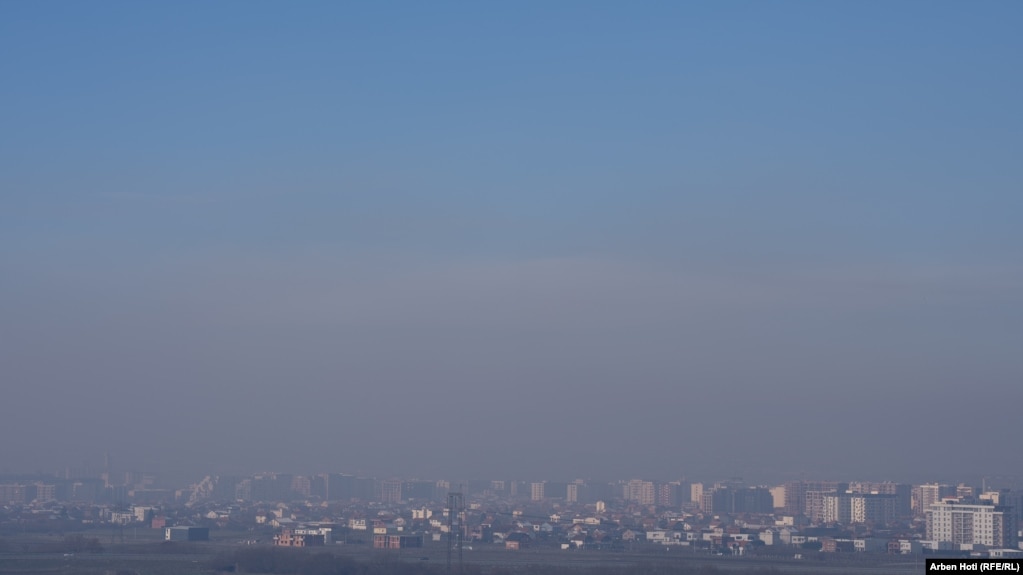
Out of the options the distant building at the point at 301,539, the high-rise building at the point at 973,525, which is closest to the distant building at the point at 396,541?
the distant building at the point at 301,539

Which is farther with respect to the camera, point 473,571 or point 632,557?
point 632,557

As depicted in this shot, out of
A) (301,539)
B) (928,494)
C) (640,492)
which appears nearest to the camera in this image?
(301,539)

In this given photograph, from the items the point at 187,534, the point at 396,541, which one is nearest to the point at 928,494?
the point at 396,541

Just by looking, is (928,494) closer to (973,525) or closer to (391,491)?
(973,525)

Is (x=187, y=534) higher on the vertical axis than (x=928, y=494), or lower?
lower

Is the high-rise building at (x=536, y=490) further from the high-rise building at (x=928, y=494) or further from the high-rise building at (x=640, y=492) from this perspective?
the high-rise building at (x=928, y=494)

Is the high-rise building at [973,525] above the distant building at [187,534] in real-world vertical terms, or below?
above

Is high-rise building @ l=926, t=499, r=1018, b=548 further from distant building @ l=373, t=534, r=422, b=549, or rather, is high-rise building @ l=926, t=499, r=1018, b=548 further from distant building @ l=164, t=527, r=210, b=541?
distant building @ l=164, t=527, r=210, b=541

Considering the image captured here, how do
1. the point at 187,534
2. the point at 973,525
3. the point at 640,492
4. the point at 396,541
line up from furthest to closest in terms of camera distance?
the point at 640,492, the point at 187,534, the point at 396,541, the point at 973,525

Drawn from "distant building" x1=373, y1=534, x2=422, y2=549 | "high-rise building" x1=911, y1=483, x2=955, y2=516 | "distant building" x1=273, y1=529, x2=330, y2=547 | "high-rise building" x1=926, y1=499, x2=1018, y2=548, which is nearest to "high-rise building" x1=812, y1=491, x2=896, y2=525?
"high-rise building" x1=911, y1=483, x2=955, y2=516

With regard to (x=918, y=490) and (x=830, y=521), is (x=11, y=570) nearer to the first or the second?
(x=830, y=521)

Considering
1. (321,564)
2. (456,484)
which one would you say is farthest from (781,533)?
(456,484)
